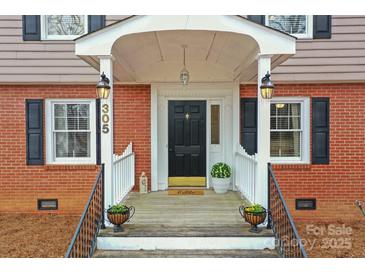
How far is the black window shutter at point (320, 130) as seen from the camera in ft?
22.4

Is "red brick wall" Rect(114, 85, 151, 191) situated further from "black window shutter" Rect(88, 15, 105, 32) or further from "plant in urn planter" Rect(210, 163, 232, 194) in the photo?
"plant in urn planter" Rect(210, 163, 232, 194)

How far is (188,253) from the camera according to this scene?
4145mm

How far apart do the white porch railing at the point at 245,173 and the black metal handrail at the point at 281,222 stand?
488 mm

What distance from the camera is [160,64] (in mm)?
6809

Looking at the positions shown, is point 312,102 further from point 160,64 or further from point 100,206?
point 100,206

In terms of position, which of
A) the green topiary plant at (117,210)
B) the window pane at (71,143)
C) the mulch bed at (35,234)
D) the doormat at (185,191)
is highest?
the window pane at (71,143)

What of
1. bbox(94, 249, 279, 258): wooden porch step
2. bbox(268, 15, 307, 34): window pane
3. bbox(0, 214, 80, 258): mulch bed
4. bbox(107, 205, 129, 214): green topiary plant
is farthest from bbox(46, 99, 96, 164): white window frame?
bbox(268, 15, 307, 34): window pane

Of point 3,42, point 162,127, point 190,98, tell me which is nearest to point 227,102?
point 190,98

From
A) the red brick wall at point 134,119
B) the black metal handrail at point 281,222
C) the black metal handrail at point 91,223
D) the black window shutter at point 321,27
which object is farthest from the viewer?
the red brick wall at point 134,119

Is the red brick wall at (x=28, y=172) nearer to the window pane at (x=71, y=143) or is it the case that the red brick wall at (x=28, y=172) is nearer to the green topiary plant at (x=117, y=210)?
the window pane at (x=71, y=143)

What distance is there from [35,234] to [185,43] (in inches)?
178

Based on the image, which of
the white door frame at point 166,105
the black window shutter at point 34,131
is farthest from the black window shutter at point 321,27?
the black window shutter at point 34,131

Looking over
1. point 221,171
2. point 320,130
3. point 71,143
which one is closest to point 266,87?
point 221,171

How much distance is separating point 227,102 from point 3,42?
5.06 metres
